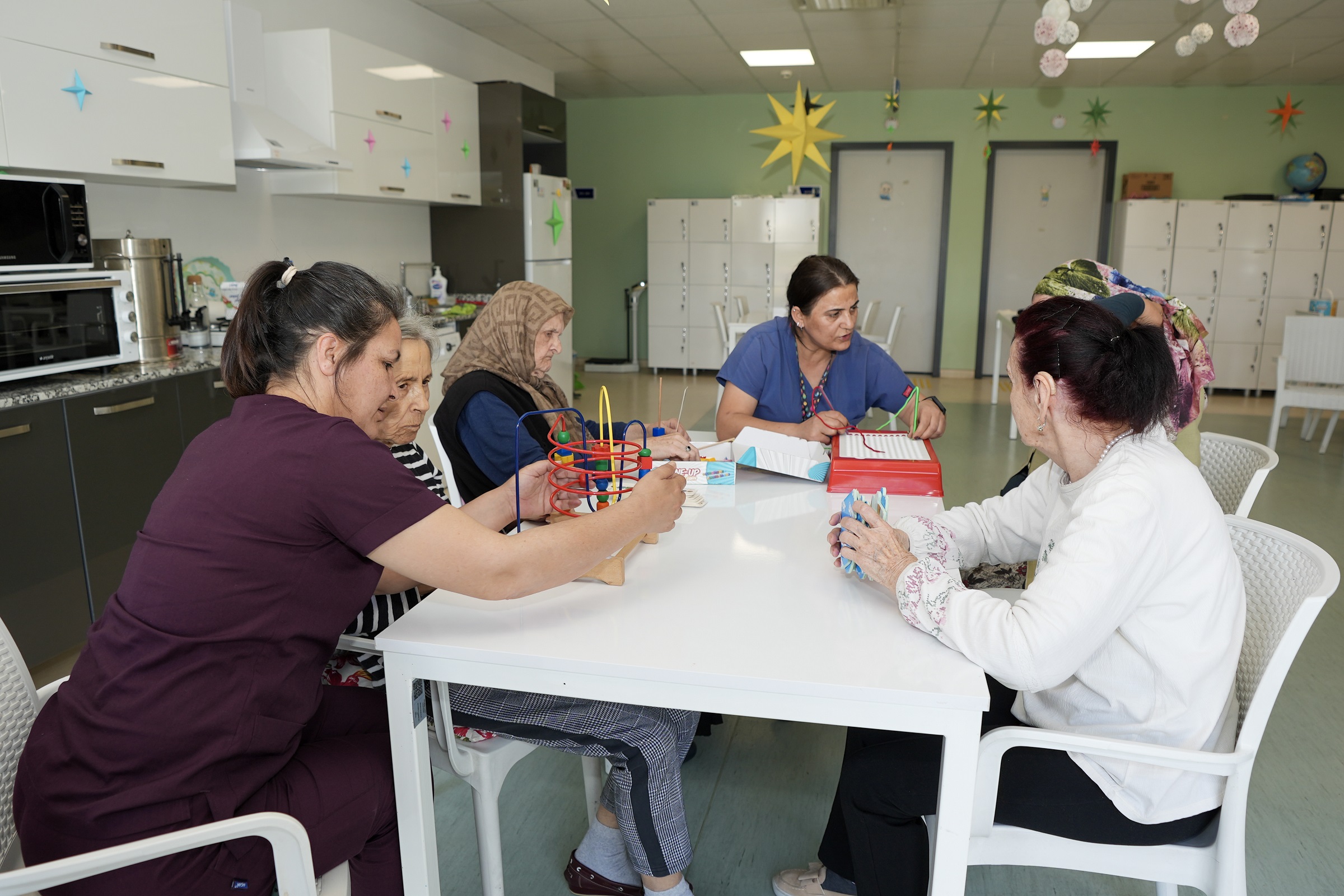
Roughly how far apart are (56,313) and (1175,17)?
20.7 feet

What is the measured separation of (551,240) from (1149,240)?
5.36m

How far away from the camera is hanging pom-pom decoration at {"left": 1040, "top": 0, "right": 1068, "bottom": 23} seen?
3.65 metres

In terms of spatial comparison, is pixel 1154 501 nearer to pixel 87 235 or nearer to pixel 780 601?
pixel 780 601

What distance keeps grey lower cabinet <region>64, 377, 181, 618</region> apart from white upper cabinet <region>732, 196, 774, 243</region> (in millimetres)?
6355

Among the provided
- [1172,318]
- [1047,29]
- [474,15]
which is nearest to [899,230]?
[474,15]

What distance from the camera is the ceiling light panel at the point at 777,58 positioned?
6.93 metres

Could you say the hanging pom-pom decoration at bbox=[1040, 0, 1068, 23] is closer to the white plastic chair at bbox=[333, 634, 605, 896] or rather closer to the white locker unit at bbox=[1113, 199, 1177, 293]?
the white plastic chair at bbox=[333, 634, 605, 896]

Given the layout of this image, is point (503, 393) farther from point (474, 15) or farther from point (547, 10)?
point (474, 15)

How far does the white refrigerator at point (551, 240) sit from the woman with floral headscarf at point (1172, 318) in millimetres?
3935

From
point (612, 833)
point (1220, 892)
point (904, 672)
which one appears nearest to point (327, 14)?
point (612, 833)

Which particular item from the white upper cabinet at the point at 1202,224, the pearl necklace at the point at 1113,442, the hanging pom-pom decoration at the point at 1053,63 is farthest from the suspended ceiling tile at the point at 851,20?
the pearl necklace at the point at 1113,442

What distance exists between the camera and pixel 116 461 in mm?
2865

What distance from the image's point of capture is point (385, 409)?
1599 mm

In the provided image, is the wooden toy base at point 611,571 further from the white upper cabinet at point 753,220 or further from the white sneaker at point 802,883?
the white upper cabinet at point 753,220
